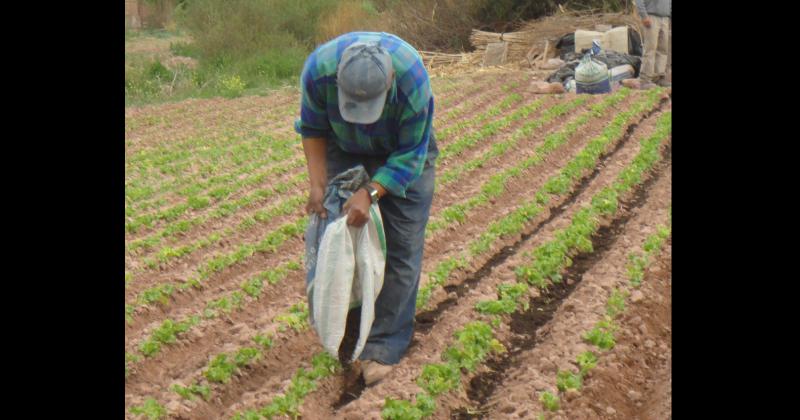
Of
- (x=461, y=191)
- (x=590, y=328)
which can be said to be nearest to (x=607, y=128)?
(x=461, y=191)

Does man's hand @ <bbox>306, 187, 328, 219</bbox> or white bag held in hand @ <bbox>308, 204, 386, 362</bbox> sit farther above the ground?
man's hand @ <bbox>306, 187, 328, 219</bbox>

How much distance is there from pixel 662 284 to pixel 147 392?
3.28 metres

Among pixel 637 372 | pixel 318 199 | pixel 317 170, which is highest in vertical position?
pixel 317 170

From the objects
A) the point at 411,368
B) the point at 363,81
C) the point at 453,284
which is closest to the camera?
the point at 363,81

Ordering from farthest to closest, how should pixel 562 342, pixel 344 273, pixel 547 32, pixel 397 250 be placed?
1. pixel 547 32
2. pixel 562 342
3. pixel 397 250
4. pixel 344 273

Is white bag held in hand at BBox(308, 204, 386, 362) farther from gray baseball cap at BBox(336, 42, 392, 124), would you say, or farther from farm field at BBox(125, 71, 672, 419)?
gray baseball cap at BBox(336, 42, 392, 124)

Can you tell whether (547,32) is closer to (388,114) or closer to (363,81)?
(388,114)

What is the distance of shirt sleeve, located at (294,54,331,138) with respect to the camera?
13.0ft

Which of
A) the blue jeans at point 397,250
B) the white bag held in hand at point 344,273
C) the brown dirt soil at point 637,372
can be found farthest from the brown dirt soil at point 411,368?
the brown dirt soil at point 637,372

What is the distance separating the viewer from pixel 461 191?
27.9 feet

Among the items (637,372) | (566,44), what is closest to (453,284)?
(637,372)

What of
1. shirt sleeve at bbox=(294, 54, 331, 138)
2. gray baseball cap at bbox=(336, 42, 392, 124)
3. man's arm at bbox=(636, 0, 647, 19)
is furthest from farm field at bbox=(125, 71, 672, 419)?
man's arm at bbox=(636, 0, 647, 19)

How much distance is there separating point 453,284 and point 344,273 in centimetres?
194

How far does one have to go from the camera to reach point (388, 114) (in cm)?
396
